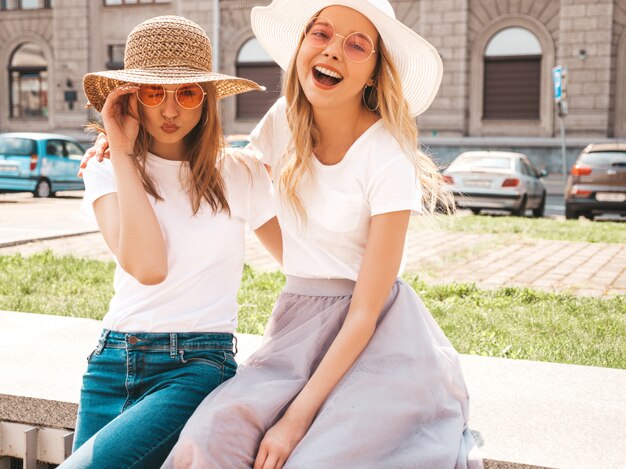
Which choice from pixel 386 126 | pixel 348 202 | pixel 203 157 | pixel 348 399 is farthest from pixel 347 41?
pixel 348 399

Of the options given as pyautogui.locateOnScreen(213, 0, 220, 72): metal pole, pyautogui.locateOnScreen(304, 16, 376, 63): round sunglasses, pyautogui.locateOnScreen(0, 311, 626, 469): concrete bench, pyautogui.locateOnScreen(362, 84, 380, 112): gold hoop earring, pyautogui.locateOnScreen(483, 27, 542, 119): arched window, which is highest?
A: pyautogui.locateOnScreen(213, 0, 220, 72): metal pole

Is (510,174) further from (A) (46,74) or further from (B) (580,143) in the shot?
(A) (46,74)

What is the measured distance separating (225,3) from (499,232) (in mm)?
21130

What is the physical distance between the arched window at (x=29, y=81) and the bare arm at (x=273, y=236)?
31.7 m

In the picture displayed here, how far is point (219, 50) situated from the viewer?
30.0 meters

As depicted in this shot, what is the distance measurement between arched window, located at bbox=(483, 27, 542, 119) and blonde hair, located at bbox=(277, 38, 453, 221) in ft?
84.2

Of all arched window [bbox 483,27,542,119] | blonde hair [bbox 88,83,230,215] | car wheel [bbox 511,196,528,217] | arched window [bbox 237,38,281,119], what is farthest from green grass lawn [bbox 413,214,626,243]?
arched window [bbox 237,38,281,119]

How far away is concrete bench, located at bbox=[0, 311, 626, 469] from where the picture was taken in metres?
2.58

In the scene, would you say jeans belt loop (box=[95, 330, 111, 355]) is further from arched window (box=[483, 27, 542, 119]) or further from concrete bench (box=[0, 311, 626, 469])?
arched window (box=[483, 27, 542, 119])

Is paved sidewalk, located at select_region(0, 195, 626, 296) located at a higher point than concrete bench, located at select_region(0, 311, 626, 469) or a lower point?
lower

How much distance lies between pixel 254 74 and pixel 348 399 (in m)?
28.3

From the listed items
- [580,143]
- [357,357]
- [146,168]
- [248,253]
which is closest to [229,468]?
[357,357]

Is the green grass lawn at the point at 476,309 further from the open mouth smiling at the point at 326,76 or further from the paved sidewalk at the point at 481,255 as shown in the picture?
the open mouth smiling at the point at 326,76

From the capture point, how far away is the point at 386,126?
8.37 ft
